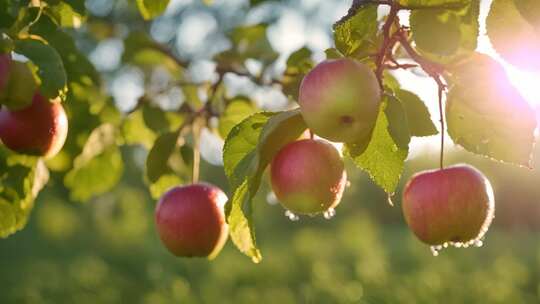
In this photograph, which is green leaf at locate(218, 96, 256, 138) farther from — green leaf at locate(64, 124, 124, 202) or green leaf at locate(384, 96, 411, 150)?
green leaf at locate(384, 96, 411, 150)

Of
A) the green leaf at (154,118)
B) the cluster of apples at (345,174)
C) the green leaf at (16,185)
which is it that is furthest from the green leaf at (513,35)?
the green leaf at (154,118)

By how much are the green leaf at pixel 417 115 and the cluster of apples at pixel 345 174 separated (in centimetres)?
8

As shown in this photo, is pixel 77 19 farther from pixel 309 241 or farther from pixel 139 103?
pixel 309 241

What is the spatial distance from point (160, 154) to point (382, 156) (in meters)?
0.72

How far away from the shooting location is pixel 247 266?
641 centimetres

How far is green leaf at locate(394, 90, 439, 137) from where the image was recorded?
1.44 metres

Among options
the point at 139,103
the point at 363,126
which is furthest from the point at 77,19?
the point at 363,126

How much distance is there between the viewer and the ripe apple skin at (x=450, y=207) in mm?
1377

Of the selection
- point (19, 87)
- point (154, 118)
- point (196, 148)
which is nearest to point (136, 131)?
point (154, 118)

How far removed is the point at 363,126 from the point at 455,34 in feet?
0.75

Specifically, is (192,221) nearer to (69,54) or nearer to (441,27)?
(69,54)

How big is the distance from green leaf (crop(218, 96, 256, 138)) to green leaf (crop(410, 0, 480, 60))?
98 cm

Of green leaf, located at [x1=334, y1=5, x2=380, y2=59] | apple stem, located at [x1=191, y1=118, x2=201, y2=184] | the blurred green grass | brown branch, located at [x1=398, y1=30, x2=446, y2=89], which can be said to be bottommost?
the blurred green grass

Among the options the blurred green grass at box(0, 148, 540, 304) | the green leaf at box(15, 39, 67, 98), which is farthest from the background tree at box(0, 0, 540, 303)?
the blurred green grass at box(0, 148, 540, 304)
